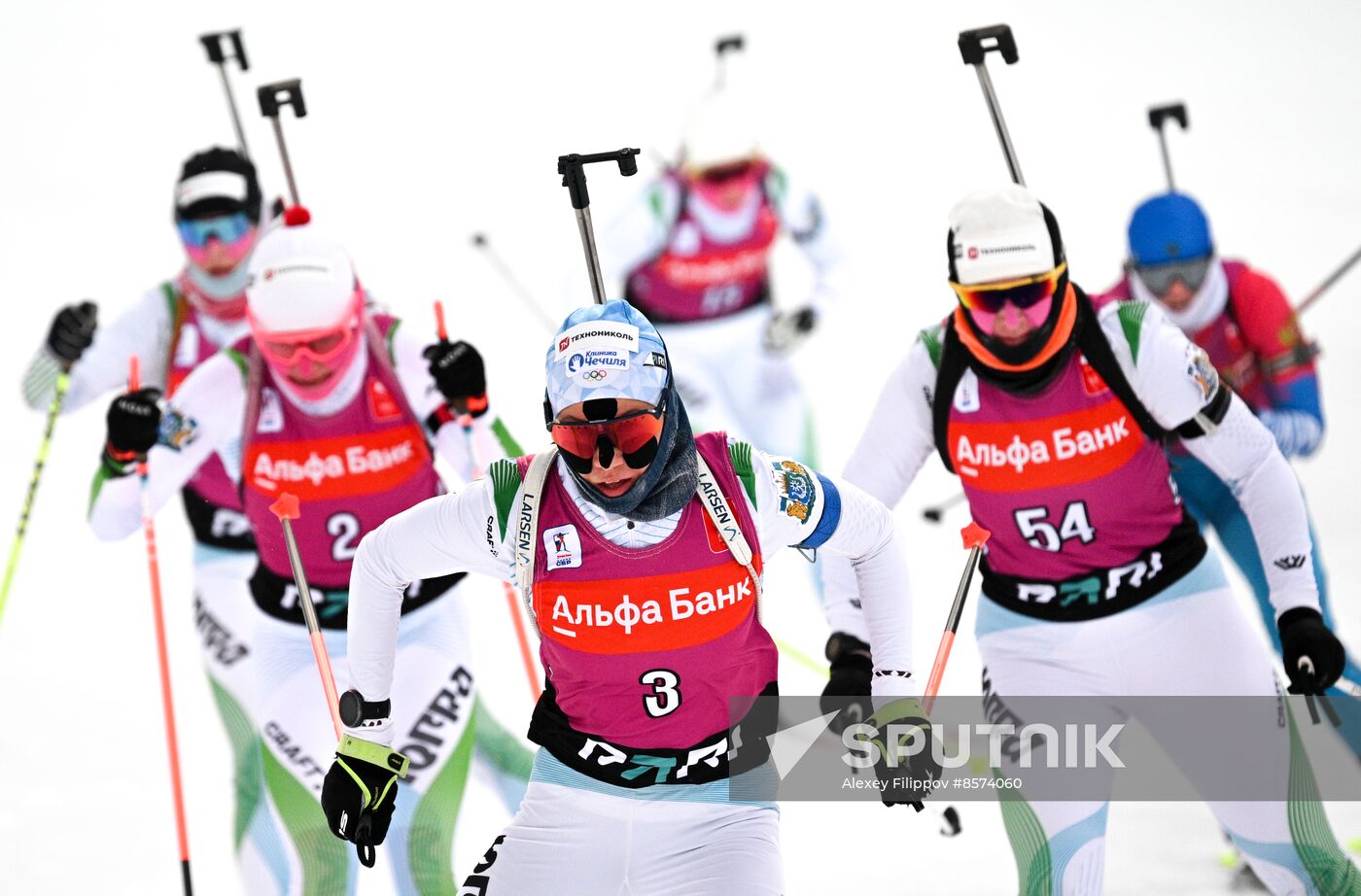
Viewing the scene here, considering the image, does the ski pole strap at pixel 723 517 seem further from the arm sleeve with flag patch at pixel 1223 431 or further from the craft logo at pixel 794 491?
the arm sleeve with flag patch at pixel 1223 431

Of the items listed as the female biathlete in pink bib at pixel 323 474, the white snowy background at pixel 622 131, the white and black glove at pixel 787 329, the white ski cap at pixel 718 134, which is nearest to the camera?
the female biathlete in pink bib at pixel 323 474

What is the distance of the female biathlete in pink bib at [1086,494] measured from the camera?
4242mm

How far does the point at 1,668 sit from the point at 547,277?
23.8 feet

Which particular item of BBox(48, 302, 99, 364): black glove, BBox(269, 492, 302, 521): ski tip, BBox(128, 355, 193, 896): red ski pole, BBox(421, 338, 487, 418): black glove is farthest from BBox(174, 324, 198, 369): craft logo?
BBox(269, 492, 302, 521): ski tip

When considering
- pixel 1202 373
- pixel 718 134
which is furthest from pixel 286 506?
pixel 718 134

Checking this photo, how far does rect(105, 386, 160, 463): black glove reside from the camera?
16.2ft

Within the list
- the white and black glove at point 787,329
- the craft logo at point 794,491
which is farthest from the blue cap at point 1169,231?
the craft logo at point 794,491

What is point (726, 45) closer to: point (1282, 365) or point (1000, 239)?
point (1282, 365)

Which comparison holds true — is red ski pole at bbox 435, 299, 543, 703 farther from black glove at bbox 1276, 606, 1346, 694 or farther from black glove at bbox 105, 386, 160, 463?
black glove at bbox 1276, 606, 1346, 694

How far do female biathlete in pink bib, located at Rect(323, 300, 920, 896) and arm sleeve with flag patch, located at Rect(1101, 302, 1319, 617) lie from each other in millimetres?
983

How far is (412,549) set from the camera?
12.2 ft

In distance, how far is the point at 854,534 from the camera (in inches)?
151

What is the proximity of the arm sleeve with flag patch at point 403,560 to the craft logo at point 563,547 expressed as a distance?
10 cm

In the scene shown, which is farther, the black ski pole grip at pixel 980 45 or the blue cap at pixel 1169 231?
the blue cap at pixel 1169 231
